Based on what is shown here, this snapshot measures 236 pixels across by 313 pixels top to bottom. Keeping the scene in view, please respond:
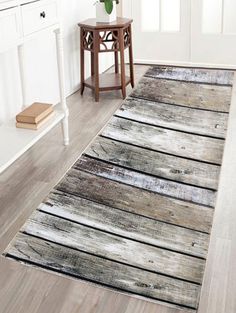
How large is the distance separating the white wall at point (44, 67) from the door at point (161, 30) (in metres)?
0.49

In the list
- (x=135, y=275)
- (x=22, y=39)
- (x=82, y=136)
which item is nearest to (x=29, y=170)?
(x=82, y=136)

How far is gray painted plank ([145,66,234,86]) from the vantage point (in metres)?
4.19

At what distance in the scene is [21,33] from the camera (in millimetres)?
2303

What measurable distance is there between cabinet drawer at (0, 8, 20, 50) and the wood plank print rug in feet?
2.49

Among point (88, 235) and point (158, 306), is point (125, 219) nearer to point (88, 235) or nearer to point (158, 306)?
point (88, 235)

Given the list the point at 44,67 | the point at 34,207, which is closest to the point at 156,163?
the point at 34,207

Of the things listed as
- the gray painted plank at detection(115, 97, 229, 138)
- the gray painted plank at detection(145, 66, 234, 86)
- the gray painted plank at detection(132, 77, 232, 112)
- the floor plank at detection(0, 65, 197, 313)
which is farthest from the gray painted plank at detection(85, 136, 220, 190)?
the gray painted plank at detection(145, 66, 234, 86)

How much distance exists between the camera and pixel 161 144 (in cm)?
297

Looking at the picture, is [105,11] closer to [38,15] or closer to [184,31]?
[184,31]

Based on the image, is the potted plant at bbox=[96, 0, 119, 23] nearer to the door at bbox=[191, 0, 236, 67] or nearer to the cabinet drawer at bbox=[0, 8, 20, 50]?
the door at bbox=[191, 0, 236, 67]

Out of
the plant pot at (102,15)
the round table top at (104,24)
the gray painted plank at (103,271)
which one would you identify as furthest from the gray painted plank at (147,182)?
the plant pot at (102,15)

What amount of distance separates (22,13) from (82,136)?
1.01 metres

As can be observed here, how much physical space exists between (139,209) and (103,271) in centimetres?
48

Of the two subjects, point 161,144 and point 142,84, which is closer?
point 161,144
